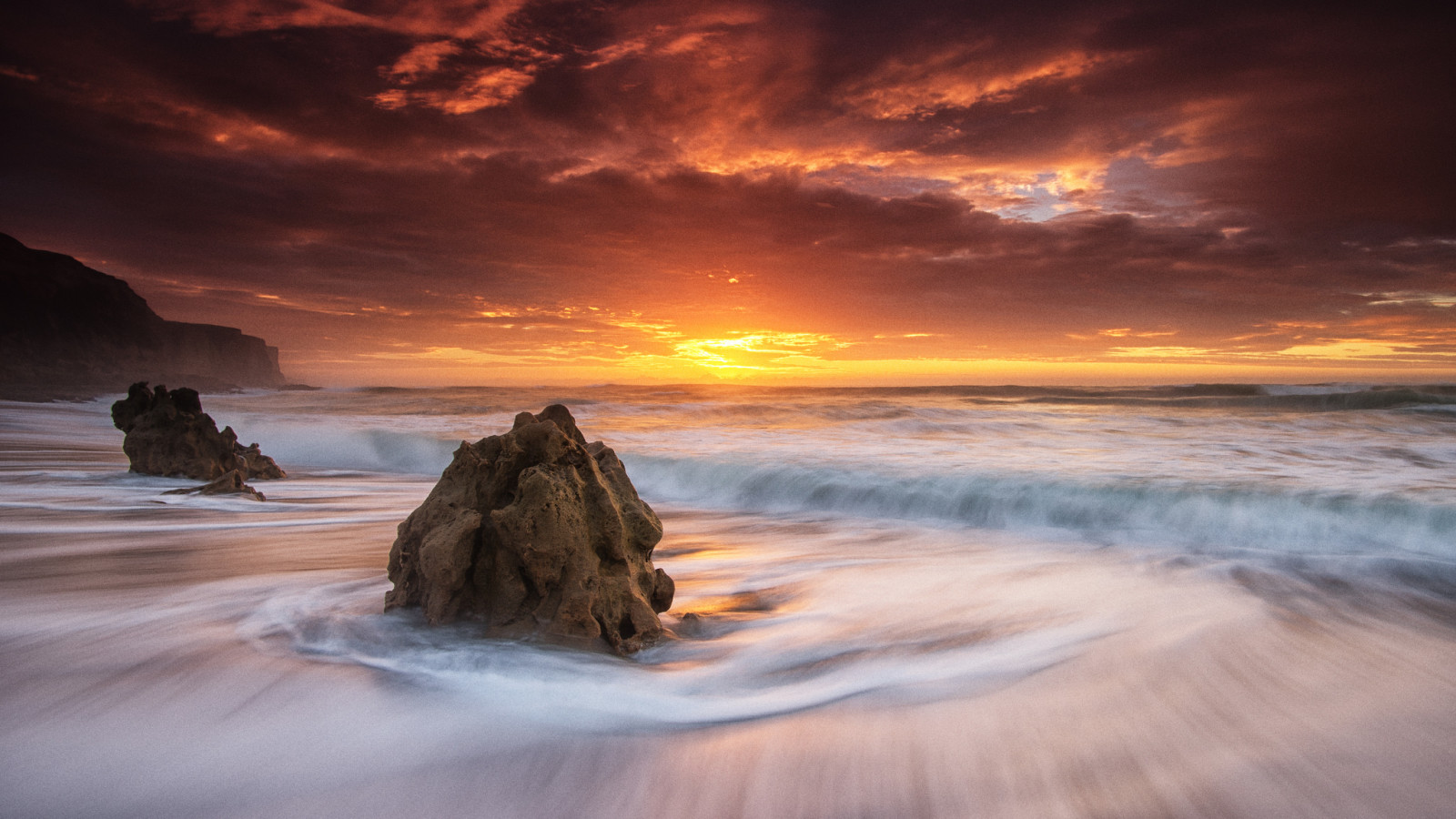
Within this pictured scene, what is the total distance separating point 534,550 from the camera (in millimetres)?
2682

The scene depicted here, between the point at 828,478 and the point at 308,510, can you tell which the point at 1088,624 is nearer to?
the point at 828,478

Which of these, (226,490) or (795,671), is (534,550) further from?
(226,490)

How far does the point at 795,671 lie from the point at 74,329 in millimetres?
72061

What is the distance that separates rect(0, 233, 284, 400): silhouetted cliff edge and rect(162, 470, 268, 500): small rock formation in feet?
160

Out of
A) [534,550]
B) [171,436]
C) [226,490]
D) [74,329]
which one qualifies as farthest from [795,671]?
[74,329]

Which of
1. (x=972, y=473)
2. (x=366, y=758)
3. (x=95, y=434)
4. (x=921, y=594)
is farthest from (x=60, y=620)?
(x=95, y=434)

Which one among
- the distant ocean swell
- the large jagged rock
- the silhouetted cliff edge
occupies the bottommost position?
the distant ocean swell

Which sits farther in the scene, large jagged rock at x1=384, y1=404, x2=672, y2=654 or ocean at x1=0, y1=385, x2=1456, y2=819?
large jagged rock at x1=384, y1=404, x2=672, y2=654

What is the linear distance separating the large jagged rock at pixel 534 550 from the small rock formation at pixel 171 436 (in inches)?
235

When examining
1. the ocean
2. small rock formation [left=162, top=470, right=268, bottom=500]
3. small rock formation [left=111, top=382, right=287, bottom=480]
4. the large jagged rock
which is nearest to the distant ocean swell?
the ocean

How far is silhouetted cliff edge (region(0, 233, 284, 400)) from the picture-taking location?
4869 cm

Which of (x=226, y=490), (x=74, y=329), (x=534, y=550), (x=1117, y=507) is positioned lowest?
(x=1117, y=507)

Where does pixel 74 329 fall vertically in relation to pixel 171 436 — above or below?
above

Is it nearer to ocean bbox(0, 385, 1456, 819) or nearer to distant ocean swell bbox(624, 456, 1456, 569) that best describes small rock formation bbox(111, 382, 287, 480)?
ocean bbox(0, 385, 1456, 819)
